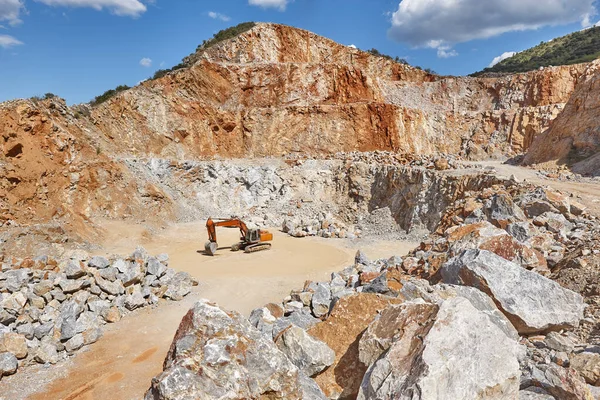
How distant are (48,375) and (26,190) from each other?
12628 mm

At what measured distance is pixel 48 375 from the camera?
7656 millimetres

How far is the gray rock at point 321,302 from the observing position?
808cm

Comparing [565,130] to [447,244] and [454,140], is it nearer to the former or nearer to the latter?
[454,140]

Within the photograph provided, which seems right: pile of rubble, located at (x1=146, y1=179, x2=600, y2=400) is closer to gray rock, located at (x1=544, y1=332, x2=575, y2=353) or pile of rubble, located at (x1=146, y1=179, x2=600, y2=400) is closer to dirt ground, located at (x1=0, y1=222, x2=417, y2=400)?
gray rock, located at (x1=544, y1=332, x2=575, y2=353)

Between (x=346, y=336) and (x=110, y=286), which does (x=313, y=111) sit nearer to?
(x=110, y=286)

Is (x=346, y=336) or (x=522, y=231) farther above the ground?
(x=522, y=231)

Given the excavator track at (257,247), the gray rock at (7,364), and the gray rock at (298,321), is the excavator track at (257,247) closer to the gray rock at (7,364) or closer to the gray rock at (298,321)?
the gray rock at (298,321)

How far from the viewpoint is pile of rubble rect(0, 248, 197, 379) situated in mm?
8148

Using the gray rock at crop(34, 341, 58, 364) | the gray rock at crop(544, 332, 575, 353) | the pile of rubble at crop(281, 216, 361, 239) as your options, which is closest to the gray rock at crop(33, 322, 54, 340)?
the gray rock at crop(34, 341, 58, 364)

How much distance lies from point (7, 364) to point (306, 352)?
6383mm

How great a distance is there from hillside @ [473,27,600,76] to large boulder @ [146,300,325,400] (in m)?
65.2

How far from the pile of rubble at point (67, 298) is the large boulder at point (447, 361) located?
24.7 ft

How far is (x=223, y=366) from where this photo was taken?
4.21 m

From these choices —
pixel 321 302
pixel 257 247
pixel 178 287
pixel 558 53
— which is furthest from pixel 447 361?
pixel 558 53
